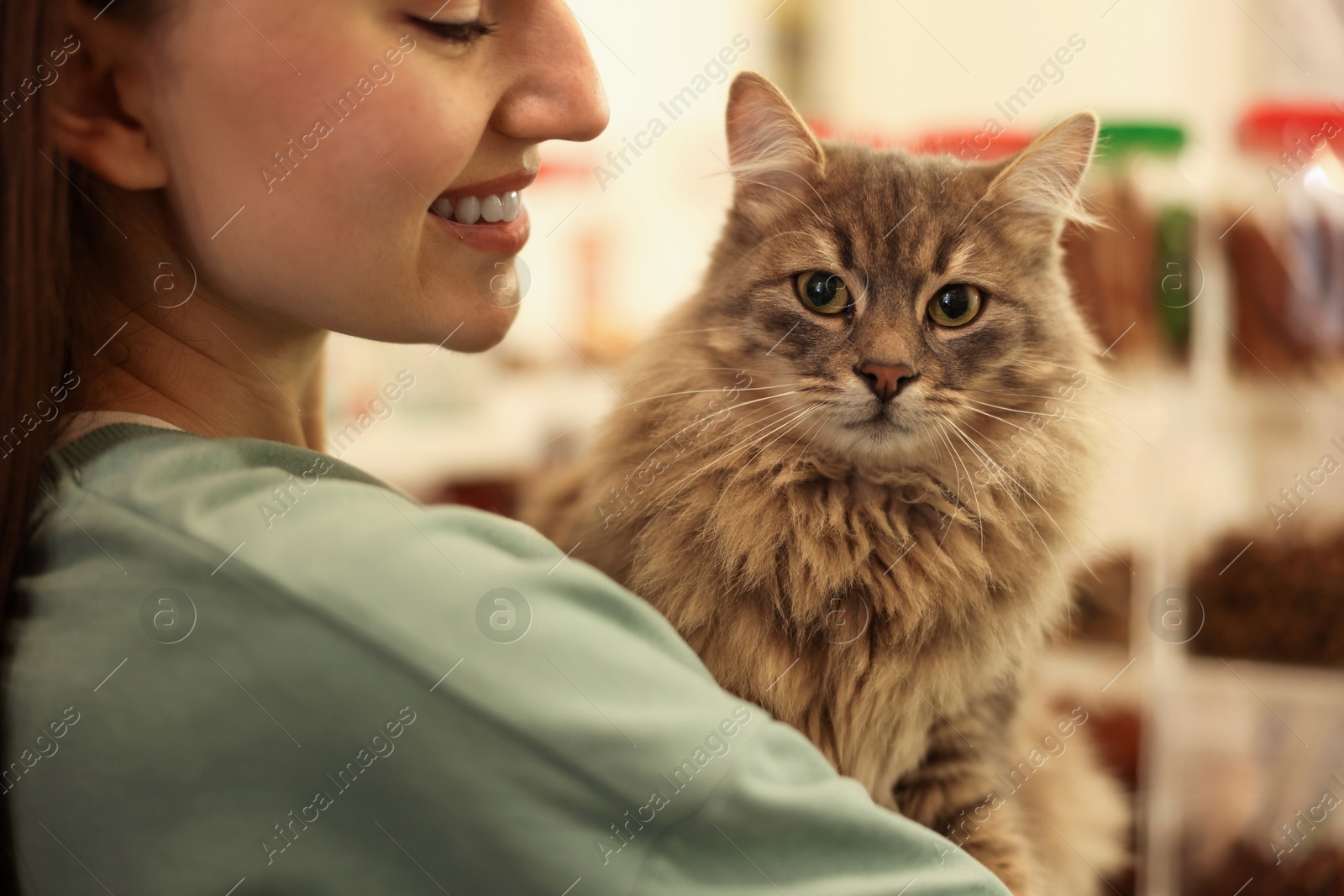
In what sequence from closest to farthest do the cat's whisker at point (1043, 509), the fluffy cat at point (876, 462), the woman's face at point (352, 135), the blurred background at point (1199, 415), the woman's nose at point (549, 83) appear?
the woman's face at point (352, 135) < the woman's nose at point (549, 83) < the fluffy cat at point (876, 462) < the cat's whisker at point (1043, 509) < the blurred background at point (1199, 415)

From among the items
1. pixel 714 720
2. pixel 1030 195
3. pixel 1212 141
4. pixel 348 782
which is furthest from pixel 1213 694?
pixel 348 782

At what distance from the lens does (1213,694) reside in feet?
7.50

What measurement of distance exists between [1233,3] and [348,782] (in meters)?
3.56

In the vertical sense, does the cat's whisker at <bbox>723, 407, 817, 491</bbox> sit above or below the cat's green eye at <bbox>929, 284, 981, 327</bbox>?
below

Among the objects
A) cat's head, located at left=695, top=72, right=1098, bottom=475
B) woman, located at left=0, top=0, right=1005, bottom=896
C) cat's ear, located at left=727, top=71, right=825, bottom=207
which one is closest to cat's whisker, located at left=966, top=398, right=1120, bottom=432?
cat's head, located at left=695, top=72, right=1098, bottom=475

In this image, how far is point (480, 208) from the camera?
2.91 feet

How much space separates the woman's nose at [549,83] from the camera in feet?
2.73

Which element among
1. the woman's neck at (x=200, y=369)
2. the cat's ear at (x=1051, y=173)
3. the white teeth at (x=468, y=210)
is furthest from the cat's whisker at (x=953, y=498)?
the woman's neck at (x=200, y=369)

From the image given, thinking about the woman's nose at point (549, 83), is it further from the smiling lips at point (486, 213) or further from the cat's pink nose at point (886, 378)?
the cat's pink nose at point (886, 378)

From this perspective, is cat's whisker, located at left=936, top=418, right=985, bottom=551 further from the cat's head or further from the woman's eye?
the woman's eye

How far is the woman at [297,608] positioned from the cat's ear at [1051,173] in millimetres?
689

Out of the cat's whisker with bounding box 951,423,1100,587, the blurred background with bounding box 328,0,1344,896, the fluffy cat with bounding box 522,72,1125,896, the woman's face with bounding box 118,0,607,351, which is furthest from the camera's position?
the blurred background with bounding box 328,0,1344,896

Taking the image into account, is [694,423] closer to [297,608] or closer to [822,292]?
[822,292]

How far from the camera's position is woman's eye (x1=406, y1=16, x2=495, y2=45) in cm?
75
